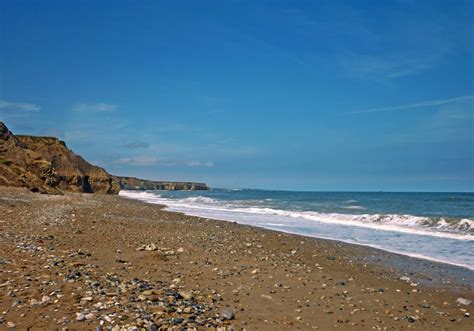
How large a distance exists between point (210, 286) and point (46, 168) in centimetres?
4460

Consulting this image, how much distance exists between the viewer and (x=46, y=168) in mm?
46656

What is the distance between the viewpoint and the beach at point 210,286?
5.65 m

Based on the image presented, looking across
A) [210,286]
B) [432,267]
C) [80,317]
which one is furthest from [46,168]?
[80,317]

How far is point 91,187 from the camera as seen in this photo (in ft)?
226

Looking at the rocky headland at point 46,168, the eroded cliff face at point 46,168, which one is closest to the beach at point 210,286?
the rocky headland at point 46,168

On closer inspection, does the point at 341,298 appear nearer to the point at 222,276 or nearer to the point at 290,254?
the point at 222,276

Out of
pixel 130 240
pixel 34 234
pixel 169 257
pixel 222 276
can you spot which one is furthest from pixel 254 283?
pixel 34 234

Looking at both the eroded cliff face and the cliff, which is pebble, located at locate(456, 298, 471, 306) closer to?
the eroded cliff face

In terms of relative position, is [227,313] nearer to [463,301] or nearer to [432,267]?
[463,301]

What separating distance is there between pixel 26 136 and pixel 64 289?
68592 mm

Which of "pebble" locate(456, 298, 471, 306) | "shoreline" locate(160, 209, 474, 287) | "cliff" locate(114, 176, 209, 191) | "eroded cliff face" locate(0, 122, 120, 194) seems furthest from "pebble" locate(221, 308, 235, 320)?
"cliff" locate(114, 176, 209, 191)

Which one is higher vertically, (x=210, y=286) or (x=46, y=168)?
(x=46, y=168)

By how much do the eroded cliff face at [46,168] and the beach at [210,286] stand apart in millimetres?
28063

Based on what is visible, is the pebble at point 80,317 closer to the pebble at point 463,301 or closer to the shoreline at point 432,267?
the pebble at point 463,301
